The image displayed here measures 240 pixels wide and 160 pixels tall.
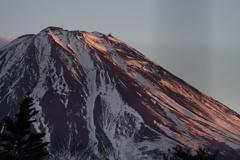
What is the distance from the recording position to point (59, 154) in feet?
611

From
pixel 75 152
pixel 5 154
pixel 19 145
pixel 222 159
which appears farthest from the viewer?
pixel 222 159

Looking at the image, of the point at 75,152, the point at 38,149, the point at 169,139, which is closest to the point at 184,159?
the point at 38,149

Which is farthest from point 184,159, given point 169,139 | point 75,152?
point 169,139

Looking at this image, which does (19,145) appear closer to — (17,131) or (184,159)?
(17,131)

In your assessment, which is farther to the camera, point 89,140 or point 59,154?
point 89,140

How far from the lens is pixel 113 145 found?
193 meters

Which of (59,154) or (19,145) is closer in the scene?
(19,145)

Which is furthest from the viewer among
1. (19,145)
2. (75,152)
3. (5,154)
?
(75,152)

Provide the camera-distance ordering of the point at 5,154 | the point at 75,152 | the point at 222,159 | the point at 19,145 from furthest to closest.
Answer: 1. the point at 222,159
2. the point at 75,152
3. the point at 19,145
4. the point at 5,154

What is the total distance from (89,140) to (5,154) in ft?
483

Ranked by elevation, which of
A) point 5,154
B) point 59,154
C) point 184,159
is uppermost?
point 59,154

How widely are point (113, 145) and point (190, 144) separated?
78.0ft

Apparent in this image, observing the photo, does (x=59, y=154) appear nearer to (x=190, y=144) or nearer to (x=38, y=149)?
(x=190, y=144)

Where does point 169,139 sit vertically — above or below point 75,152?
above
